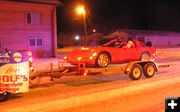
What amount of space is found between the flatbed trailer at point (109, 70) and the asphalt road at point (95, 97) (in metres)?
0.56

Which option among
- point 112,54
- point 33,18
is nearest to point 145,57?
point 112,54

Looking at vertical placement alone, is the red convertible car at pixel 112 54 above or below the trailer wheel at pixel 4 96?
above

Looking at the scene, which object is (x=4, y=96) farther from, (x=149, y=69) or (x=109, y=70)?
(x=149, y=69)

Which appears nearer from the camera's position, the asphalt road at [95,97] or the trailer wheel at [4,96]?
the asphalt road at [95,97]

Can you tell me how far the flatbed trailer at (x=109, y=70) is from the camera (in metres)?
9.28

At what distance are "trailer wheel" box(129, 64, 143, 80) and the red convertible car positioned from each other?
21.4 inches

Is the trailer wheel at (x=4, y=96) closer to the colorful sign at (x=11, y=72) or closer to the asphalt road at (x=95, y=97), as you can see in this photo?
the asphalt road at (x=95, y=97)

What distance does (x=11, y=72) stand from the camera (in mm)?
7156

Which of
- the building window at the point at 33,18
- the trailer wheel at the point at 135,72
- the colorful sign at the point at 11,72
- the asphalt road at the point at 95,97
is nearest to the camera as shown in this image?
the asphalt road at the point at 95,97

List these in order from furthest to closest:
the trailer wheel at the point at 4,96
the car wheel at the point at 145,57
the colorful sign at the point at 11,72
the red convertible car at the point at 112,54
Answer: the car wheel at the point at 145,57 < the red convertible car at the point at 112,54 < the trailer wheel at the point at 4,96 < the colorful sign at the point at 11,72

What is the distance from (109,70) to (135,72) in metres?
1.64

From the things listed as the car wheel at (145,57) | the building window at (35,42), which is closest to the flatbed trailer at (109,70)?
the car wheel at (145,57)

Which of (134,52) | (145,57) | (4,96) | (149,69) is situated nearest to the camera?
(4,96)

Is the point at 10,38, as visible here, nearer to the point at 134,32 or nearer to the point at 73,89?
the point at 73,89
